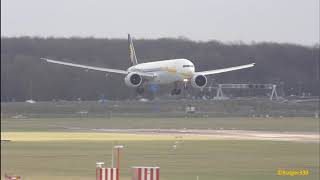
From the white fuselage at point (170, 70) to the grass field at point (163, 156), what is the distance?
34.3 m

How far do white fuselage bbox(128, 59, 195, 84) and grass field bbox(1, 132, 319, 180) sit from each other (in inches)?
1349

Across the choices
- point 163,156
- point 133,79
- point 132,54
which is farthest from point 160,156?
point 132,54

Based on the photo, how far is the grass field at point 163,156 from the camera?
1495 inches

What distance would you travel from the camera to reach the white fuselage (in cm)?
9981

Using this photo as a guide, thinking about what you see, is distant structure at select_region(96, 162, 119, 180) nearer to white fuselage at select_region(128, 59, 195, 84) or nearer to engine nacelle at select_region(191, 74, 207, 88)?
white fuselage at select_region(128, 59, 195, 84)

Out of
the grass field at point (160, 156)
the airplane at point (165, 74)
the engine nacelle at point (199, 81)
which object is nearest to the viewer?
the grass field at point (160, 156)

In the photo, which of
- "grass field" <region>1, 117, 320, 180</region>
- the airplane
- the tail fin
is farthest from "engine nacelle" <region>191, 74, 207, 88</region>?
"grass field" <region>1, 117, 320, 180</region>

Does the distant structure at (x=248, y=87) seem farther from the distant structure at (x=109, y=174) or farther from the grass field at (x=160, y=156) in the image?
the distant structure at (x=109, y=174)

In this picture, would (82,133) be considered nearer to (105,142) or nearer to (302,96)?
(105,142)

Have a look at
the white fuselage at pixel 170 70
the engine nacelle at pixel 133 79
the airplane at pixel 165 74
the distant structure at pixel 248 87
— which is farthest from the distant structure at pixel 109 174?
the distant structure at pixel 248 87

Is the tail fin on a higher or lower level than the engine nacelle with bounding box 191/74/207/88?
higher

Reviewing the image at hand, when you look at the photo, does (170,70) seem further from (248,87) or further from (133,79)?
(248,87)

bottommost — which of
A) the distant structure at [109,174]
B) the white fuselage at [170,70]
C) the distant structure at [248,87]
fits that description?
the distant structure at [109,174]

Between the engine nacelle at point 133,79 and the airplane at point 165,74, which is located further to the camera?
the engine nacelle at point 133,79
